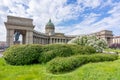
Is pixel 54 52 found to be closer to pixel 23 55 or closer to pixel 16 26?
pixel 23 55

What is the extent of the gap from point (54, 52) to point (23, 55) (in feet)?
8.32

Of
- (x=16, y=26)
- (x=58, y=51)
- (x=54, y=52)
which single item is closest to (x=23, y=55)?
(x=54, y=52)

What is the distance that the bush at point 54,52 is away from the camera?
13797 mm

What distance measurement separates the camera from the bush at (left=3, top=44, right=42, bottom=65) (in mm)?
14273

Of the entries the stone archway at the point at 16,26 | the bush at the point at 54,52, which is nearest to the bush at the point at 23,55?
the bush at the point at 54,52

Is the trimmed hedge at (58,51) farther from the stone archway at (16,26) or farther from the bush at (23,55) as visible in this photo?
the stone archway at (16,26)

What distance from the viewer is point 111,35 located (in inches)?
4035

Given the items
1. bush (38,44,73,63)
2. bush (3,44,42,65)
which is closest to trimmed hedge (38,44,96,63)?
bush (38,44,73,63)

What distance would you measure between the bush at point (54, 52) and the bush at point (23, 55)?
558mm

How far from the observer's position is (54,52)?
45.6ft

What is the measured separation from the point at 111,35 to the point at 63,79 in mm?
98162

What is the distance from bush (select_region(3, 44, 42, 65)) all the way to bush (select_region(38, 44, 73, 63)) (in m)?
0.56

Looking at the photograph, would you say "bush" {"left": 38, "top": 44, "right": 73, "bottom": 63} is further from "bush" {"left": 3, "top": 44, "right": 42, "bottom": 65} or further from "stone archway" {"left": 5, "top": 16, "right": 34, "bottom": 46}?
"stone archway" {"left": 5, "top": 16, "right": 34, "bottom": 46}

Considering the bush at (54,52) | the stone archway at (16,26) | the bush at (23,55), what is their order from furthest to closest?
the stone archway at (16,26) → the bush at (23,55) → the bush at (54,52)
